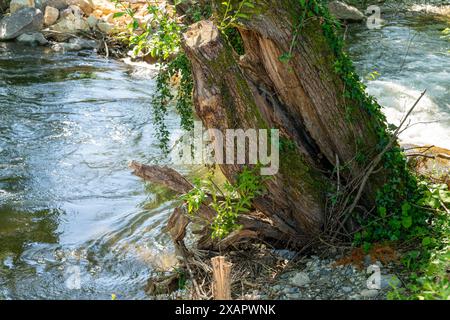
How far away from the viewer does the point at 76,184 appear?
26.7 feet

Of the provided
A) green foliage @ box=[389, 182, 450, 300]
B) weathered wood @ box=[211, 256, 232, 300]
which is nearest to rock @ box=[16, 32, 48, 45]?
green foliage @ box=[389, 182, 450, 300]

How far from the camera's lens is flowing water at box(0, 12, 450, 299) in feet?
20.4

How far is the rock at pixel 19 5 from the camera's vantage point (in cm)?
1488

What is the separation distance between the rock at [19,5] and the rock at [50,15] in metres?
0.40

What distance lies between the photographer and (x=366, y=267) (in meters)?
5.07

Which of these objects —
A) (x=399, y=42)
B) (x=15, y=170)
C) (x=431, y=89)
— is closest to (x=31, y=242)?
(x=15, y=170)

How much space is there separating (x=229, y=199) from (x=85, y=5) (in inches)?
451

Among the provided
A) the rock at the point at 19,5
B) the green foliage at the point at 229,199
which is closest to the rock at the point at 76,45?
the rock at the point at 19,5

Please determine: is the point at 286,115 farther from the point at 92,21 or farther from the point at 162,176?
the point at 92,21

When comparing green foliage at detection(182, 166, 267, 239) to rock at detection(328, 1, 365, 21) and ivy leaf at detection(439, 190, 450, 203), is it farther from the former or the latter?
rock at detection(328, 1, 365, 21)

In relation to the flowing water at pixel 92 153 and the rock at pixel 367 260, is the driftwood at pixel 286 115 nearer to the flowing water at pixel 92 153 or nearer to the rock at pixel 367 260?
the rock at pixel 367 260
